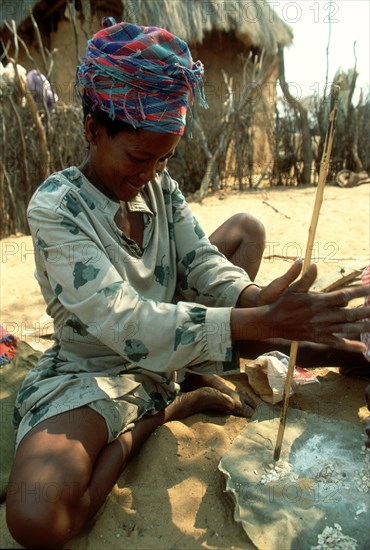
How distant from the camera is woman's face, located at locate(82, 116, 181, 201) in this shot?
1.57m

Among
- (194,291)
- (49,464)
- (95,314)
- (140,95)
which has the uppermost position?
(140,95)

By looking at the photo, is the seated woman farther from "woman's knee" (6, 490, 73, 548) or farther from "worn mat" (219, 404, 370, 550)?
"worn mat" (219, 404, 370, 550)

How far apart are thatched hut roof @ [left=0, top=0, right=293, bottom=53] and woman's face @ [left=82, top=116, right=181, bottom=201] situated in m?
6.00

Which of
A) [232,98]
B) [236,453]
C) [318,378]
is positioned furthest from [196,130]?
[236,453]

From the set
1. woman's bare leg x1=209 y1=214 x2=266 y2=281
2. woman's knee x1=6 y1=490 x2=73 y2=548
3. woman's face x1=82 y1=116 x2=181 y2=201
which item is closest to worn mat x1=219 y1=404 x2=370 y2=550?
woman's knee x1=6 y1=490 x2=73 y2=548

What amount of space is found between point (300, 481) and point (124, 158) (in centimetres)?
111

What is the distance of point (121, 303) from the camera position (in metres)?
1.45

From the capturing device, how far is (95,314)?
4.81ft

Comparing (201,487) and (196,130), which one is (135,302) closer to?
(201,487)

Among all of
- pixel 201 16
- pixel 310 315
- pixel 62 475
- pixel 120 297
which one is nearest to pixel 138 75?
pixel 120 297

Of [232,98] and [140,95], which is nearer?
[140,95]

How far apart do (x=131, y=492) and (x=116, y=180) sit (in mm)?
969

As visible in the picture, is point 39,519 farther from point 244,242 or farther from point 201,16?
point 201,16

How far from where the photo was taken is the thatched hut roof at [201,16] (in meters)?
7.99
